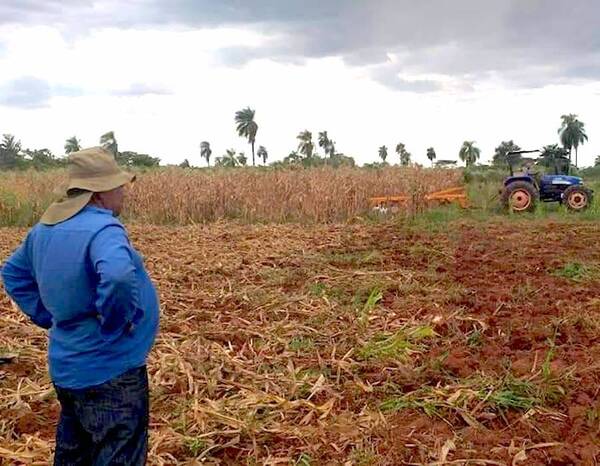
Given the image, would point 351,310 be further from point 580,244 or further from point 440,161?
point 440,161

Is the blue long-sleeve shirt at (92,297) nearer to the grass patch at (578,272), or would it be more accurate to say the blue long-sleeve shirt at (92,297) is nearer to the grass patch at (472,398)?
the grass patch at (472,398)

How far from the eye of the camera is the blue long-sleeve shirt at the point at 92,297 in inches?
98.7

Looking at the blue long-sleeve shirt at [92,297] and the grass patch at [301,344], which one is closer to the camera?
the blue long-sleeve shirt at [92,297]

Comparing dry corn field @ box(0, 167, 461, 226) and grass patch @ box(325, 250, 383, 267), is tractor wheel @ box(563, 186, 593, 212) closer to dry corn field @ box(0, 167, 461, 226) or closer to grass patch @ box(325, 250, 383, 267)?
dry corn field @ box(0, 167, 461, 226)

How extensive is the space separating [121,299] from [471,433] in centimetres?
221

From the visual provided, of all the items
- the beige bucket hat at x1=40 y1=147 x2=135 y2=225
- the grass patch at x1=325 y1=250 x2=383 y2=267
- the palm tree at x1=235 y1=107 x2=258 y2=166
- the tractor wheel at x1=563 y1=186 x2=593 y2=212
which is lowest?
the grass patch at x1=325 y1=250 x2=383 y2=267

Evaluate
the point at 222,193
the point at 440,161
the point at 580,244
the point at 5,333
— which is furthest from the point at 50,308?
the point at 440,161

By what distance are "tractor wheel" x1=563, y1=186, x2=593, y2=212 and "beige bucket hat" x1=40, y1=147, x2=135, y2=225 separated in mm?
15014

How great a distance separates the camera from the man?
2.54 metres

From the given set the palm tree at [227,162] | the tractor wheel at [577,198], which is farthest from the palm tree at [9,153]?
the tractor wheel at [577,198]

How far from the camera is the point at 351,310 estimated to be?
257 inches

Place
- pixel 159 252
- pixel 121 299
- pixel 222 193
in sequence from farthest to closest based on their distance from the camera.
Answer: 1. pixel 222 193
2. pixel 159 252
3. pixel 121 299

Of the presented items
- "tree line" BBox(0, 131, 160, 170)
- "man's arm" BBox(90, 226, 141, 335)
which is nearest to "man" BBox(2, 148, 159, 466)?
"man's arm" BBox(90, 226, 141, 335)

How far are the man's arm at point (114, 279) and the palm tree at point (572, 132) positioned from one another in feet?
168
